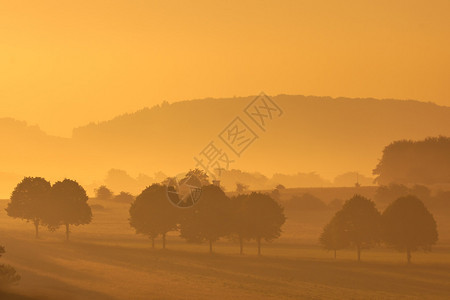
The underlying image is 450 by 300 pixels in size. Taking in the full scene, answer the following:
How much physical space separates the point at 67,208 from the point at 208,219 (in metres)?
30.7

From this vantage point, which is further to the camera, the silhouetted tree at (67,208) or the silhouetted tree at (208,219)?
the silhouetted tree at (67,208)

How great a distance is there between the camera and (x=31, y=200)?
121 metres

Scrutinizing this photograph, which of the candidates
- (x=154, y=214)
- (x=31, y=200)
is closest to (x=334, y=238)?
(x=154, y=214)

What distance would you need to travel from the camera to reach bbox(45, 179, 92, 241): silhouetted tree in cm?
11519

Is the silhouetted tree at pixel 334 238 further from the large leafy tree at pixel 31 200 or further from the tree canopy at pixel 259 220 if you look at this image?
the large leafy tree at pixel 31 200

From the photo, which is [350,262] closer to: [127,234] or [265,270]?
[265,270]

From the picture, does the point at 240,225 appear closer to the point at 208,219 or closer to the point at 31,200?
the point at 208,219

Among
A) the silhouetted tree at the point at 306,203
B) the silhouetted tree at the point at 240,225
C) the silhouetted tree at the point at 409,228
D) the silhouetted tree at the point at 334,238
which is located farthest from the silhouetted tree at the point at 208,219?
the silhouetted tree at the point at 306,203

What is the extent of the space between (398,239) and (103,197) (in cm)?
11909

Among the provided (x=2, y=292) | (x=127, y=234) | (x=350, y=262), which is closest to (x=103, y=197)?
(x=127, y=234)

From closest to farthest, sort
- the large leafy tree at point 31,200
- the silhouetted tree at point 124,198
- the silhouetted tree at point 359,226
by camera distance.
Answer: the silhouetted tree at point 359,226 → the large leafy tree at point 31,200 → the silhouetted tree at point 124,198

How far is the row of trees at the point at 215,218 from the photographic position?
95688 mm

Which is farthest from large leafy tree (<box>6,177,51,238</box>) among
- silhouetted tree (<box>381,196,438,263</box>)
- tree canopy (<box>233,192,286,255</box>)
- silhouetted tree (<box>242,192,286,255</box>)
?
silhouetted tree (<box>381,196,438,263</box>)

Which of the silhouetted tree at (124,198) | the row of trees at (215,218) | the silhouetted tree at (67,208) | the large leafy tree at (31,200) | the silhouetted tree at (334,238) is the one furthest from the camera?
the silhouetted tree at (124,198)
